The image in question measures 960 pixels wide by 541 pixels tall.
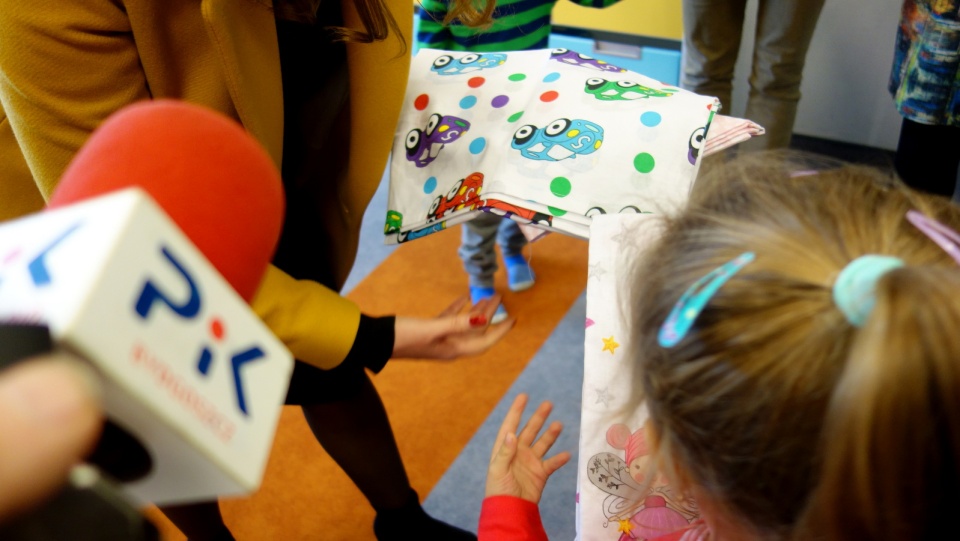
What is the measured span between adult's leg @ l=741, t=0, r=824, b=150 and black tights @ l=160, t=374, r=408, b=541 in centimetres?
107

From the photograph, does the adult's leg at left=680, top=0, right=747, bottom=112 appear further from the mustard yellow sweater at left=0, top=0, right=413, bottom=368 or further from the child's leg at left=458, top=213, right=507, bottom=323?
the mustard yellow sweater at left=0, top=0, right=413, bottom=368

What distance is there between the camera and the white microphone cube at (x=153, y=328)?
0.80ft

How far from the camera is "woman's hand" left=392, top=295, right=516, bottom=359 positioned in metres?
0.74

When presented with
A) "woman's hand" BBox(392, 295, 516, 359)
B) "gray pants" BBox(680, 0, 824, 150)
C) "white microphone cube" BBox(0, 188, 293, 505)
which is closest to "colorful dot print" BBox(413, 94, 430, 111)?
"woman's hand" BBox(392, 295, 516, 359)

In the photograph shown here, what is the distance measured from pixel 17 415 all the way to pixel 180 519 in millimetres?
767

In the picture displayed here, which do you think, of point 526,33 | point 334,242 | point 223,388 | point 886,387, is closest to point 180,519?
point 334,242

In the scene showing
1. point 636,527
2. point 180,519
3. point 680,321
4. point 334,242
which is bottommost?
point 180,519

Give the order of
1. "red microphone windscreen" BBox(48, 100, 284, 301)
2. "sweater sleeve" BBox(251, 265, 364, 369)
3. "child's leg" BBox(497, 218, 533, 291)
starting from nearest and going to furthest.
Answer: "red microphone windscreen" BBox(48, 100, 284, 301) < "sweater sleeve" BBox(251, 265, 364, 369) < "child's leg" BBox(497, 218, 533, 291)

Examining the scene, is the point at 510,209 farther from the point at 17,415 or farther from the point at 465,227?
the point at 465,227

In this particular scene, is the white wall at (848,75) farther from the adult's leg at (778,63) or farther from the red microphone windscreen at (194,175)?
the red microphone windscreen at (194,175)

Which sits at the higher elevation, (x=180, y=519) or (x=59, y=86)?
(x=59, y=86)

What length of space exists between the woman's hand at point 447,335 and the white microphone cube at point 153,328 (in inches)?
16.9

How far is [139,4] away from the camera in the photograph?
571 mm

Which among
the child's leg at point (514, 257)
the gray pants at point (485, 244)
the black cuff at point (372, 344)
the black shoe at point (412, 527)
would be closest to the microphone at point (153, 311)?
the black cuff at point (372, 344)
